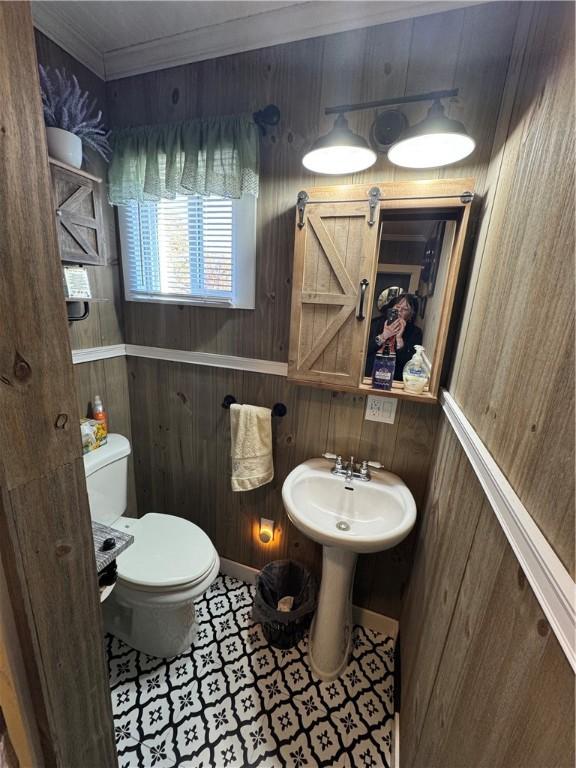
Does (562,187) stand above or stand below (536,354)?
above

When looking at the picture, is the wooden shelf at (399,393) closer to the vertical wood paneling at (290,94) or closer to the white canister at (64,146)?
the vertical wood paneling at (290,94)

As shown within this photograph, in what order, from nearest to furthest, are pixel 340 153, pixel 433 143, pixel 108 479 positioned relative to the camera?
pixel 433 143 < pixel 340 153 < pixel 108 479

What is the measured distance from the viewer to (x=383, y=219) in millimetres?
1190

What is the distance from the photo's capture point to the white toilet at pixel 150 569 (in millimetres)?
1225

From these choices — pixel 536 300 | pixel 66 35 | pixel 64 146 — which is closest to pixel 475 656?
pixel 536 300

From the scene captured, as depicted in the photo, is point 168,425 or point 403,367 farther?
point 168,425

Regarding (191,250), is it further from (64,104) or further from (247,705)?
(247,705)

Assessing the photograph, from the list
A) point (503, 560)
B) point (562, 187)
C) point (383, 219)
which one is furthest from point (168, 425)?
point (562, 187)

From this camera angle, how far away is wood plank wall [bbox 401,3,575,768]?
1.38 feet

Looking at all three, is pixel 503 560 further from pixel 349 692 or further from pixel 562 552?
pixel 349 692

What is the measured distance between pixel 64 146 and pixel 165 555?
5.45 feet

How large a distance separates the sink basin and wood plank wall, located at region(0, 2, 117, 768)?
2.35 ft

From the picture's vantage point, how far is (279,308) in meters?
1.39

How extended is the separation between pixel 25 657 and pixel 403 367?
1343 millimetres
